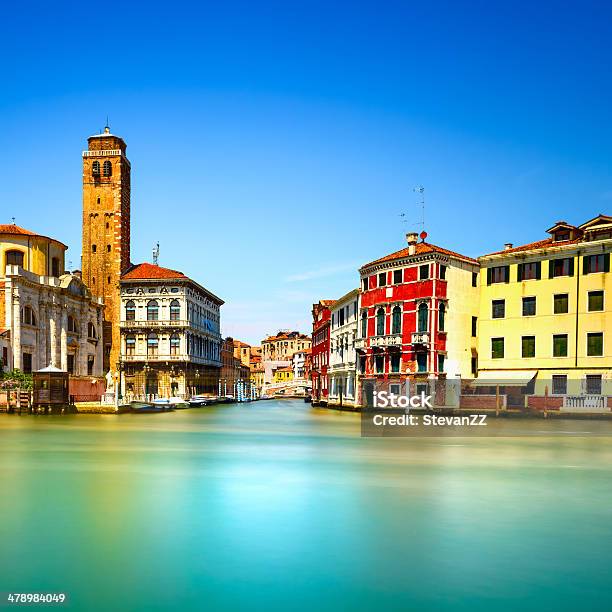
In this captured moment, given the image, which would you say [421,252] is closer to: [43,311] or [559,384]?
[559,384]

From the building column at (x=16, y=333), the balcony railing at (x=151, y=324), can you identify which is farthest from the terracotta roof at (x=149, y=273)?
the building column at (x=16, y=333)

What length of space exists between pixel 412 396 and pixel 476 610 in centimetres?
3038

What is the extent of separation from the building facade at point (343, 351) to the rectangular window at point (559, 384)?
13.1 metres

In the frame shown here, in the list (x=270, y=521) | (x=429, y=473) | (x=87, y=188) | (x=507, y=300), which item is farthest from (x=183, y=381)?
(x=270, y=521)

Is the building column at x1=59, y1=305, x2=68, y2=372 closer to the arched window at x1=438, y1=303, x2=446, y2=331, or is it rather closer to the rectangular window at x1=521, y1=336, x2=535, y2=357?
the arched window at x1=438, y1=303, x2=446, y2=331

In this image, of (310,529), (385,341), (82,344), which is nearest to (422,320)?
(385,341)

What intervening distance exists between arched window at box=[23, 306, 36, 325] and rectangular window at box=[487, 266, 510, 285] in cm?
3176

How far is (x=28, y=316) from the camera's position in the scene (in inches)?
1875

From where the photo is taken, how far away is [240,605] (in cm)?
746

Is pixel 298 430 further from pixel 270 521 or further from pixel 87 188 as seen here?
pixel 87 188

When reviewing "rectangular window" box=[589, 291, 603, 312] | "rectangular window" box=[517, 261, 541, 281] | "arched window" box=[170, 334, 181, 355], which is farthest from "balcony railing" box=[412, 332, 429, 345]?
"arched window" box=[170, 334, 181, 355]

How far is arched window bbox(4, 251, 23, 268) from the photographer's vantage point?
5044 centimetres

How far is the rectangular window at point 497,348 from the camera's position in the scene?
36594mm

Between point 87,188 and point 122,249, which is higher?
point 87,188
